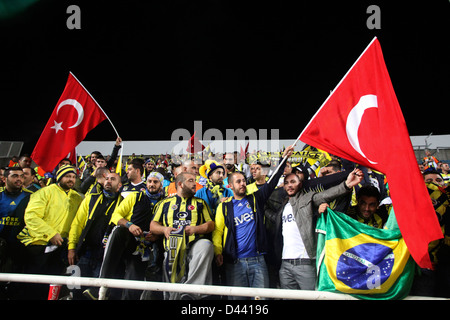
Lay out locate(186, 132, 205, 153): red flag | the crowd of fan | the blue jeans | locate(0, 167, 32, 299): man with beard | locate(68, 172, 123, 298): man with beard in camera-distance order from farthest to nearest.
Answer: locate(186, 132, 205, 153): red flag → locate(0, 167, 32, 299): man with beard → locate(68, 172, 123, 298): man with beard → the blue jeans → the crowd of fan

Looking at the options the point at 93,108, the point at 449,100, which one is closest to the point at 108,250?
the point at 93,108

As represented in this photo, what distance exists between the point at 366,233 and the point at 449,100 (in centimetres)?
1633

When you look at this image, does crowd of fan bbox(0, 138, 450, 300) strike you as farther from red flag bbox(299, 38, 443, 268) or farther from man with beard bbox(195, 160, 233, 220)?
red flag bbox(299, 38, 443, 268)

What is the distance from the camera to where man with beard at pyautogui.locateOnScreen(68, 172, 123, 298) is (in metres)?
4.20

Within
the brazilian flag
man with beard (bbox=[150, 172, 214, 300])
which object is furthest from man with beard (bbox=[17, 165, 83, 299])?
the brazilian flag

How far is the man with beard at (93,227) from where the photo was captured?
13.8ft

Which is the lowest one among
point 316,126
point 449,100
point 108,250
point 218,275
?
point 218,275

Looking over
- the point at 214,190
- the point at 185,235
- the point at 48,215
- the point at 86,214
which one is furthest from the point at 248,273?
the point at 48,215

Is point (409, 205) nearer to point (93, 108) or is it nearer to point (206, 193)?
point (206, 193)

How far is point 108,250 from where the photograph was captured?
12.0 feet

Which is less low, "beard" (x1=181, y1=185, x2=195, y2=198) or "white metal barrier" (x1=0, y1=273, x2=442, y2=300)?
"beard" (x1=181, y1=185, x2=195, y2=198)

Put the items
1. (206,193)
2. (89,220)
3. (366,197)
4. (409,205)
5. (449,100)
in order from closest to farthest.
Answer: (409,205), (366,197), (89,220), (206,193), (449,100)

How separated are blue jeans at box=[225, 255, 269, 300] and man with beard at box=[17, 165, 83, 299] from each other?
101 inches
